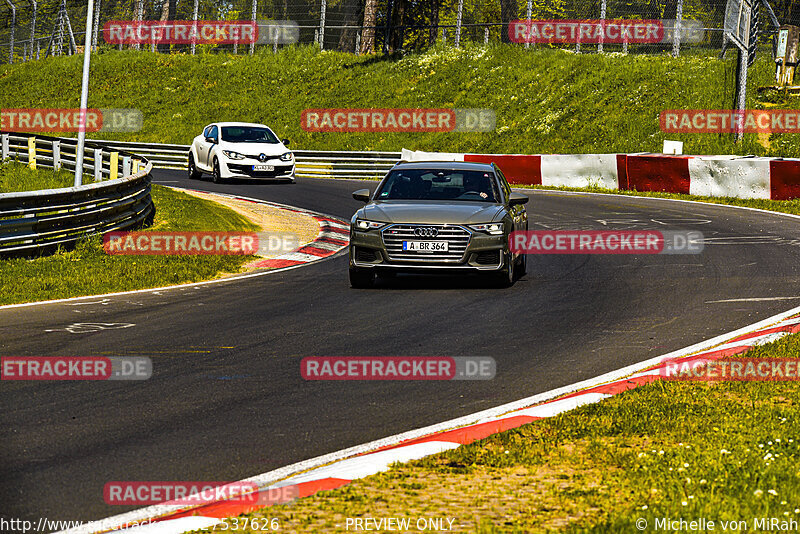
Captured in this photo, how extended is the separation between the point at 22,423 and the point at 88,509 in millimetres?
1929

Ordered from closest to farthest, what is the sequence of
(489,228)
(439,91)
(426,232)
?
(426,232)
(489,228)
(439,91)

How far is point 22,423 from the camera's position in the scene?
701cm

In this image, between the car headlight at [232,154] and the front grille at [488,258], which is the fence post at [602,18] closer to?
the car headlight at [232,154]

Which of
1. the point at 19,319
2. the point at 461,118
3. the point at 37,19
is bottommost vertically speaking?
the point at 19,319

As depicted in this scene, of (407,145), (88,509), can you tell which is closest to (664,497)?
(88,509)

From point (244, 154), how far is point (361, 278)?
620 inches

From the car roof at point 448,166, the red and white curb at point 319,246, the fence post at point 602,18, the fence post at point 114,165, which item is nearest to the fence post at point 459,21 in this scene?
the fence post at point 602,18

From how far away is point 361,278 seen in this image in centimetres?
1370

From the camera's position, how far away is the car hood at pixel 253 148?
28766 millimetres

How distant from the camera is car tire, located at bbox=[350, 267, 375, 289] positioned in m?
13.6

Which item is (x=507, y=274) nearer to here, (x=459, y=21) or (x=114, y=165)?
(x=114, y=165)

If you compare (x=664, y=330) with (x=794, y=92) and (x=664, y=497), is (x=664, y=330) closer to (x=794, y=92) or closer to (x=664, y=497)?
(x=664, y=497)

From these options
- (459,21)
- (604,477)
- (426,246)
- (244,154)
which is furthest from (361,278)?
(459,21)

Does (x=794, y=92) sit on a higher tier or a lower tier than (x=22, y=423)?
higher
